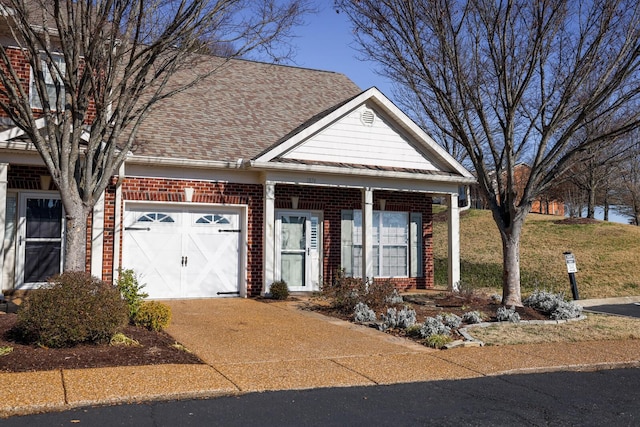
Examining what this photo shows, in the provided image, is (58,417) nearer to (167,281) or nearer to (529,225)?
(167,281)

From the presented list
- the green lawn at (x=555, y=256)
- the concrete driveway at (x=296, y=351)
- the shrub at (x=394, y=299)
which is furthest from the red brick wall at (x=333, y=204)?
the concrete driveway at (x=296, y=351)

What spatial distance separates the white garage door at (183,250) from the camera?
43.8 feet

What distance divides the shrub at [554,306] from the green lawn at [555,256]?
12.2 feet

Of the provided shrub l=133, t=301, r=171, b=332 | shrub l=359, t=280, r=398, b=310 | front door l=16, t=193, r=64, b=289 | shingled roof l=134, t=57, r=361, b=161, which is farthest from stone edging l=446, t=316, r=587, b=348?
front door l=16, t=193, r=64, b=289

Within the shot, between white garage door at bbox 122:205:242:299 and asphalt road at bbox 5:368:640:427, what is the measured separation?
8.01 metres

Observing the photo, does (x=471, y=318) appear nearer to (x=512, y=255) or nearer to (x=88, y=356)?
(x=512, y=255)

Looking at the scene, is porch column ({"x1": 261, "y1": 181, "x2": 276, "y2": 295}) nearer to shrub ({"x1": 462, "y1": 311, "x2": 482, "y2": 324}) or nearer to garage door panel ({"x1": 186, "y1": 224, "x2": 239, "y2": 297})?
garage door panel ({"x1": 186, "y1": 224, "x2": 239, "y2": 297})

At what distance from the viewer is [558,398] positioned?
6.36 meters

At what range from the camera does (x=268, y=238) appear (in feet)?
45.2

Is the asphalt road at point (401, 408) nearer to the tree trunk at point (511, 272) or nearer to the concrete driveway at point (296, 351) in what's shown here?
the concrete driveway at point (296, 351)

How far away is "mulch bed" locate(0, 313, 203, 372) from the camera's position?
6.69 meters

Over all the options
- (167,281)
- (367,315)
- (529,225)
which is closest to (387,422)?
(367,315)

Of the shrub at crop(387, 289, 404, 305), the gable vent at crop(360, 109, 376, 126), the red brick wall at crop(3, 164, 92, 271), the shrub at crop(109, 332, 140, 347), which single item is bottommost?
the shrub at crop(109, 332, 140, 347)

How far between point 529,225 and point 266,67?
14595 millimetres
